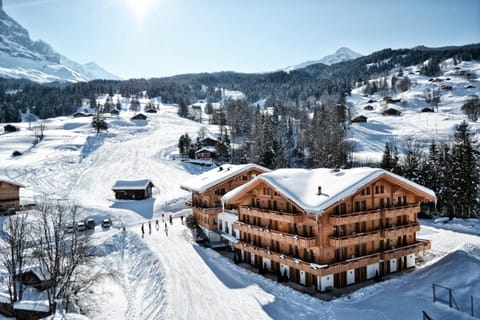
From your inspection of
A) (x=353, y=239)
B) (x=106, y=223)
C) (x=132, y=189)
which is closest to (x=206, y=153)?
(x=132, y=189)

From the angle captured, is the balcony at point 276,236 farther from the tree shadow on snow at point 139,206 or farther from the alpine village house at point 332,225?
the tree shadow on snow at point 139,206

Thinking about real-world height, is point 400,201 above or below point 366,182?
below

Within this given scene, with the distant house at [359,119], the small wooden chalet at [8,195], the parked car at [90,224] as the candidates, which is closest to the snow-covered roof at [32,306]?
the parked car at [90,224]

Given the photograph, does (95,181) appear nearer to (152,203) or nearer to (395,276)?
(152,203)

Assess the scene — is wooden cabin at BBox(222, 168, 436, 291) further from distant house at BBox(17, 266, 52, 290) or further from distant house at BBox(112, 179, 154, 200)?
distant house at BBox(112, 179, 154, 200)

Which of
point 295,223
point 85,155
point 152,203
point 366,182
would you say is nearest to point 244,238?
point 295,223

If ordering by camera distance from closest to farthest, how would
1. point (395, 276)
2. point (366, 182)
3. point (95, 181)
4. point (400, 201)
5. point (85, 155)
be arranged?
point (366, 182) → point (395, 276) → point (400, 201) → point (95, 181) → point (85, 155)
